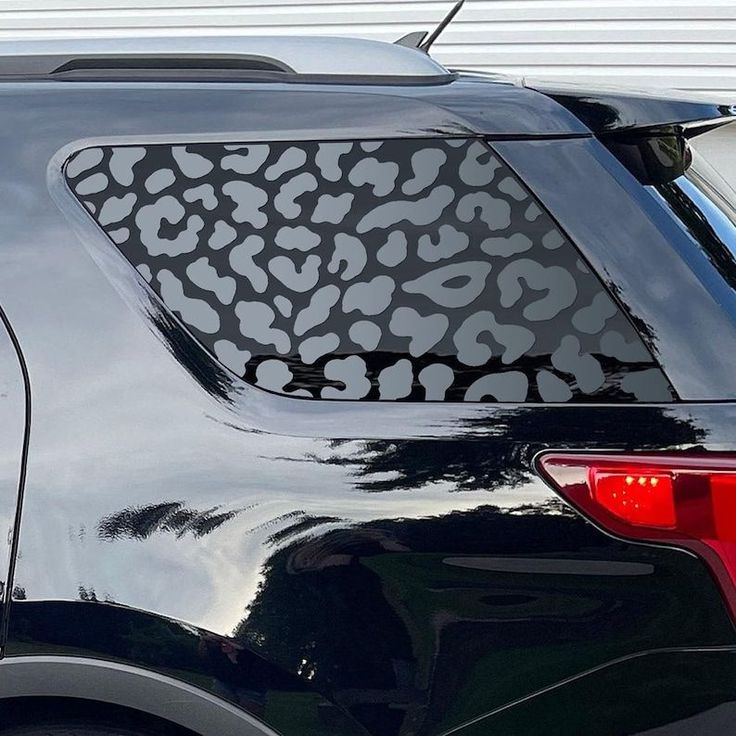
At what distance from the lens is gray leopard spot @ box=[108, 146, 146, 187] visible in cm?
159

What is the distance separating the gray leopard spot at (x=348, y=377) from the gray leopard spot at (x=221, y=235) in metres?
0.24

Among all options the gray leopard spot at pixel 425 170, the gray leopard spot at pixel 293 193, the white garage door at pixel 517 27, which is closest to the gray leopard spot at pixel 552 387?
the gray leopard spot at pixel 425 170

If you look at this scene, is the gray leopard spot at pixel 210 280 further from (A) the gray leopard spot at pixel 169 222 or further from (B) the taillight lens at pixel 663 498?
(B) the taillight lens at pixel 663 498

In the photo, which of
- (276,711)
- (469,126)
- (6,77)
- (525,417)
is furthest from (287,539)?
(6,77)

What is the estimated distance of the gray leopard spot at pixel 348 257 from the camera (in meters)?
1.52

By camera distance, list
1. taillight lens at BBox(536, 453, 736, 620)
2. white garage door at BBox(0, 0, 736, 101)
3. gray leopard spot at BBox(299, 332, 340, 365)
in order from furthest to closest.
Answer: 1. white garage door at BBox(0, 0, 736, 101)
2. gray leopard spot at BBox(299, 332, 340, 365)
3. taillight lens at BBox(536, 453, 736, 620)

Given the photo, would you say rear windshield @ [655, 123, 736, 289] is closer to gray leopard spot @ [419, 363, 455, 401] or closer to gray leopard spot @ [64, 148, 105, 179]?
gray leopard spot @ [419, 363, 455, 401]

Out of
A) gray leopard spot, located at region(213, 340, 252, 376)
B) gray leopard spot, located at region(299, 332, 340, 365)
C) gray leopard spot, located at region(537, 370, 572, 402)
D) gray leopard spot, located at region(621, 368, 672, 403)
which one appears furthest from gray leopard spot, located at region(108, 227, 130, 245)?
gray leopard spot, located at region(621, 368, 672, 403)

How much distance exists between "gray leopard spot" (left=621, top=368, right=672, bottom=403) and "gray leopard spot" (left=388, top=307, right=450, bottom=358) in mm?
Result: 264

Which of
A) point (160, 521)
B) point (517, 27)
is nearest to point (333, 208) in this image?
point (160, 521)

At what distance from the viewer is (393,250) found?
1.51m

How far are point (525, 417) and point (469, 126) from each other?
0.43 metres

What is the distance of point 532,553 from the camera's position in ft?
4.68

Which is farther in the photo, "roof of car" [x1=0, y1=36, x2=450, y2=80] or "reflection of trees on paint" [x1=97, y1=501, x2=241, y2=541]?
"roof of car" [x1=0, y1=36, x2=450, y2=80]
